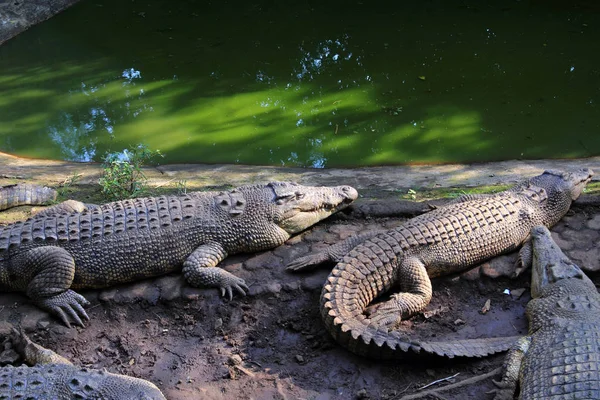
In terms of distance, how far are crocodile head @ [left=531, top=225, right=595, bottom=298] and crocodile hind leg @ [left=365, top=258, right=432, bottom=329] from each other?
679mm

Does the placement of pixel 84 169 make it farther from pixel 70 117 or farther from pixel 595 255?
pixel 595 255

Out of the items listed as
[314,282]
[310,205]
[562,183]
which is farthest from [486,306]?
[310,205]

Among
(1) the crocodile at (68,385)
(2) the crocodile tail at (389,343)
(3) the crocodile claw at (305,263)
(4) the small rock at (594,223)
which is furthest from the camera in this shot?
(4) the small rock at (594,223)

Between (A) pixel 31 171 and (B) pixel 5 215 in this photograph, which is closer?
(B) pixel 5 215

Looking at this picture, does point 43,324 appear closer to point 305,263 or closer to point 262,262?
point 262,262

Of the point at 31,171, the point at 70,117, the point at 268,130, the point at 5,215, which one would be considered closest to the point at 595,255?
the point at 268,130

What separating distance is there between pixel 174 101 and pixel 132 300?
13.9 ft

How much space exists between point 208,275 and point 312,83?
461cm

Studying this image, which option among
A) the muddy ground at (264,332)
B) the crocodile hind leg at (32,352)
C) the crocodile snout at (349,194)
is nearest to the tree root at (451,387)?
the muddy ground at (264,332)

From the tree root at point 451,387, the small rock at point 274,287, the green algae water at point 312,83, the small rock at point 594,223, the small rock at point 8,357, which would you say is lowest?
the tree root at point 451,387

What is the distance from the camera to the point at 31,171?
6.11 m

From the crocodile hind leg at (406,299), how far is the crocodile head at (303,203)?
0.99 metres

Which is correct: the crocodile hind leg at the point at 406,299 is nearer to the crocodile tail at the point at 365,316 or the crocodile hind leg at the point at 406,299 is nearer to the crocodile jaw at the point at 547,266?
the crocodile tail at the point at 365,316

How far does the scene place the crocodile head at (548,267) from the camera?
3.68 m
